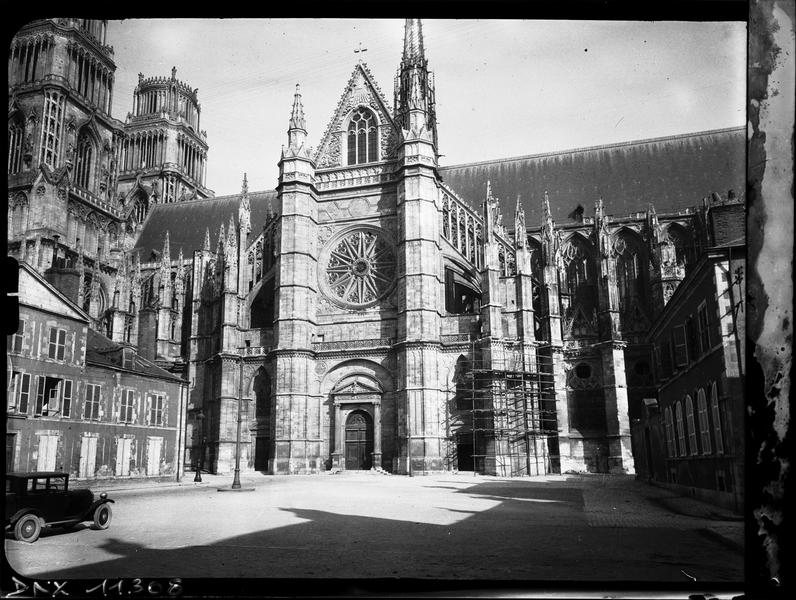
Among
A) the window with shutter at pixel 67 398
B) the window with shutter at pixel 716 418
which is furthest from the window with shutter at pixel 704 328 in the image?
the window with shutter at pixel 67 398

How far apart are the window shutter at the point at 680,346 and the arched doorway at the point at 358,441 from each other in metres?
21.1

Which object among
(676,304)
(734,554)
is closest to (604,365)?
(676,304)

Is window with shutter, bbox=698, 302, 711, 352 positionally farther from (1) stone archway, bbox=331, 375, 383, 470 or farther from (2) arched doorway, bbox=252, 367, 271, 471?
(2) arched doorway, bbox=252, 367, 271, 471

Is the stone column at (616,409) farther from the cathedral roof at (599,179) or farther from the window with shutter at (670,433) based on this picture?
the window with shutter at (670,433)

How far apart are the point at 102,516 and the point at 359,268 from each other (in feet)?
94.8

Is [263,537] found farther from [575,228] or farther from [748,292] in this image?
[575,228]

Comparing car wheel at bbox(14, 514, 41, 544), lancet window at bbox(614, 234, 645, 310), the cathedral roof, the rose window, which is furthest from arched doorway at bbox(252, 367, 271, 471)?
car wheel at bbox(14, 514, 41, 544)

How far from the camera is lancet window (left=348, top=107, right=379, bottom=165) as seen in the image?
125ft

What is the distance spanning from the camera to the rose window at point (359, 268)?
3628 centimetres

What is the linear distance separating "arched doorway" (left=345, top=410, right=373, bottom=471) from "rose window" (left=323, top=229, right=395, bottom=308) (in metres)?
6.43

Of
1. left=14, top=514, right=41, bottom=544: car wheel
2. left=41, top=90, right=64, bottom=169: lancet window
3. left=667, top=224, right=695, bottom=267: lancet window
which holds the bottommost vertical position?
left=14, top=514, right=41, bottom=544: car wheel

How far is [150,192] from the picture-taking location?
200ft

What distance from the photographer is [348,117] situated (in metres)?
38.5

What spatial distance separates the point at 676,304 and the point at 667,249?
92.9ft
